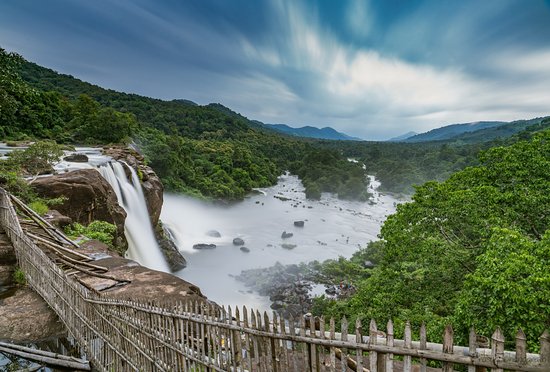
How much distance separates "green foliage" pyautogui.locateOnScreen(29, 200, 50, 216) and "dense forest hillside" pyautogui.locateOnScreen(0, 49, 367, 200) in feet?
12.8

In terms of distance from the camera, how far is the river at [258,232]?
76.6ft

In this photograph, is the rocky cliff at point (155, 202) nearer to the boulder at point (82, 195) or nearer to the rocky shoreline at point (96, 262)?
the rocky shoreline at point (96, 262)

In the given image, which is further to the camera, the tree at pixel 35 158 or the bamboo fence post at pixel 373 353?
the tree at pixel 35 158

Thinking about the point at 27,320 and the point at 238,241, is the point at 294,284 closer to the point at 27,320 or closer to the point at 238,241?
the point at 238,241

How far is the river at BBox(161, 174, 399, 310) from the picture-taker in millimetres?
23344

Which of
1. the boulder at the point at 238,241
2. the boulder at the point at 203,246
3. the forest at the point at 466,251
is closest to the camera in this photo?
the forest at the point at 466,251

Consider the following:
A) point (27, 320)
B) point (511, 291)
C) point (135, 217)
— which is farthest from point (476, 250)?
point (135, 217)

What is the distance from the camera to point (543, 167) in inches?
417

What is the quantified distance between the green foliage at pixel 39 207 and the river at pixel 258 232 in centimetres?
1150

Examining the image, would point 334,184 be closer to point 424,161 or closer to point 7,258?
point 424,161

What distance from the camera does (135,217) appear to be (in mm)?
19531

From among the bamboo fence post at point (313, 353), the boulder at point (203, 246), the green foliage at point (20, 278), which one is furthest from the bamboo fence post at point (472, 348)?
the boulder at point (203, 246)

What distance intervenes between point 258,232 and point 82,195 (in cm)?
2381

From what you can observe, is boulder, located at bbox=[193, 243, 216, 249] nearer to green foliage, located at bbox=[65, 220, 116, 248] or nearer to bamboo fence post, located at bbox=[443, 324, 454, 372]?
green foliage, located at bbox=[65, 220, 116, 248]
